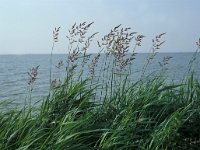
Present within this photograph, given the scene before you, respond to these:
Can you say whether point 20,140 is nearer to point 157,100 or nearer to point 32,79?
point 32,79

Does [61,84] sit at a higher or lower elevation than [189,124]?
higher

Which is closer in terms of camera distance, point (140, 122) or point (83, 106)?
point (140, 122)

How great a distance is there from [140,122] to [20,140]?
1422 mm

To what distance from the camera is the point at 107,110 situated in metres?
5.40

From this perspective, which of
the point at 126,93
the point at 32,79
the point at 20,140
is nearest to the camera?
the point at 20,140

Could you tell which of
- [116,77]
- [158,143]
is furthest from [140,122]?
[116,77]

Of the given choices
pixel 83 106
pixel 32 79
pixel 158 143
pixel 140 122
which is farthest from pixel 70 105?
pixel 158 143

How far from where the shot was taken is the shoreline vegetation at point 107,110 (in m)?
4.39

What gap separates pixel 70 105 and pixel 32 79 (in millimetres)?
581

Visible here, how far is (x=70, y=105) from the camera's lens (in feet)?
17.4

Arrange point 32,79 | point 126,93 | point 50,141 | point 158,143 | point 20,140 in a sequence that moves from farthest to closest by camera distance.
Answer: point 126,93 < point 32,79 < point 158,143 < point 20,140 < point 50,141

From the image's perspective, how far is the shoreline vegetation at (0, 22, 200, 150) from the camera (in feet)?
14.4

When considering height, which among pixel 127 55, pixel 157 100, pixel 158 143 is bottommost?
pixel 158 143

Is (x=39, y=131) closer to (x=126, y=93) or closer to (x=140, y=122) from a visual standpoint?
(x=140, y=122)
